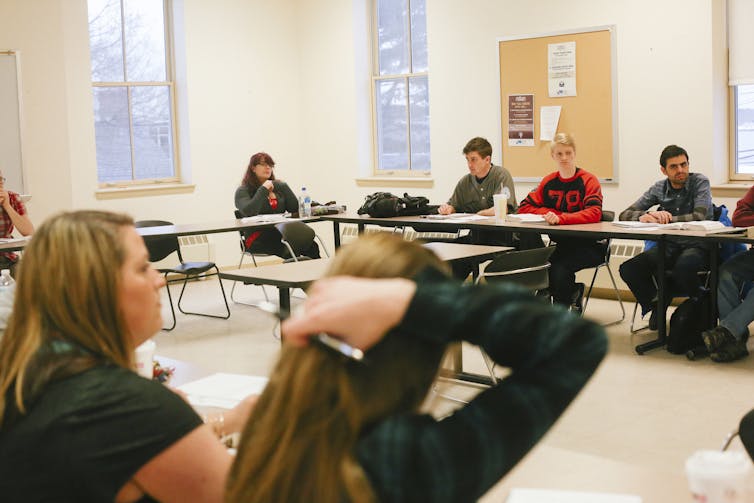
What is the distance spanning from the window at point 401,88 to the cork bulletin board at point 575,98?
1119 millimetres

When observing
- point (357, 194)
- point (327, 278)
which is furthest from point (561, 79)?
point (327, 278)

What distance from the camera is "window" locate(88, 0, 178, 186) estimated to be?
314 inches

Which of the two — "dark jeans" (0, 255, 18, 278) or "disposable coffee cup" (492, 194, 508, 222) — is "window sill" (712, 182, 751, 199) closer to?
"disposable coffee cup" (492, 194, 508, 222)

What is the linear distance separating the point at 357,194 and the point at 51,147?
9.13ft

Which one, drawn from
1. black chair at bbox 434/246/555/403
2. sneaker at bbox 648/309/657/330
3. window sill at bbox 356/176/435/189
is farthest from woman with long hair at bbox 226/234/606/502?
window sill at bbox 356/176/435/189

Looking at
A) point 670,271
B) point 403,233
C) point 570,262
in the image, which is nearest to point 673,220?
point 670,271

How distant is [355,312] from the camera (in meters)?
0.86

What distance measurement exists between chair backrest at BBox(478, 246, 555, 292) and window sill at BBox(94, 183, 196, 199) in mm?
4150

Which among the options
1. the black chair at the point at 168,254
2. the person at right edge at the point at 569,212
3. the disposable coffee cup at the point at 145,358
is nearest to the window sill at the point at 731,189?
the person at right edge at the point at 569,212

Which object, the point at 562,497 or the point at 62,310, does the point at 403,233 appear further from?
the point at 62,310

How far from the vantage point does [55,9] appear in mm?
7324

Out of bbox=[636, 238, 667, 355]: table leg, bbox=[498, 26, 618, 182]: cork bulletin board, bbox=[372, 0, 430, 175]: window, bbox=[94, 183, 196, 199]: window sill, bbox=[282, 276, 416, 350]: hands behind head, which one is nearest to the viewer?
bbox=[282, 276, 416, 350]: hands behind head

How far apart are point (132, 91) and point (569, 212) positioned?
13.4ft

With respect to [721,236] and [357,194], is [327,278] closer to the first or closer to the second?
[721,236]
